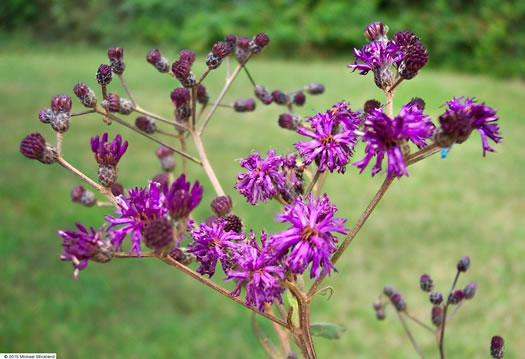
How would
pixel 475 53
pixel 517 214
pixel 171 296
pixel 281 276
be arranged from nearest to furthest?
pixel 281 276, pixel 171 296, pixel 517 214, pixel 475 53

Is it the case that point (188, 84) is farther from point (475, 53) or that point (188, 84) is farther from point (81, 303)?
point (475, 53)

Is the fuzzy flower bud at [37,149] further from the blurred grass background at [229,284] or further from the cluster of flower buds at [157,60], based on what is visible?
the blurred grass background at [229,284]

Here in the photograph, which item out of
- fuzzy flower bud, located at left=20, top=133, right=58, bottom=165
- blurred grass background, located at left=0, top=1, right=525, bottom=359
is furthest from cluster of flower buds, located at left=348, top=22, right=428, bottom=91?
blurred grass background, located at left=0, top=1, right=525, bottom=359

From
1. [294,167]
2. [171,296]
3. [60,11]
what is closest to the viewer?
[294,167]

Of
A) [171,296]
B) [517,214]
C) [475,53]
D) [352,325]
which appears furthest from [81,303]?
[475,53]

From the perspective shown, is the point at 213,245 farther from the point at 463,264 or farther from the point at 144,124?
the point at 463,264

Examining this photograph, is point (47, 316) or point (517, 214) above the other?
point (517, 214)

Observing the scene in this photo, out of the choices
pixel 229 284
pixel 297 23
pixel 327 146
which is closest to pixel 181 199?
pixel 327 146
